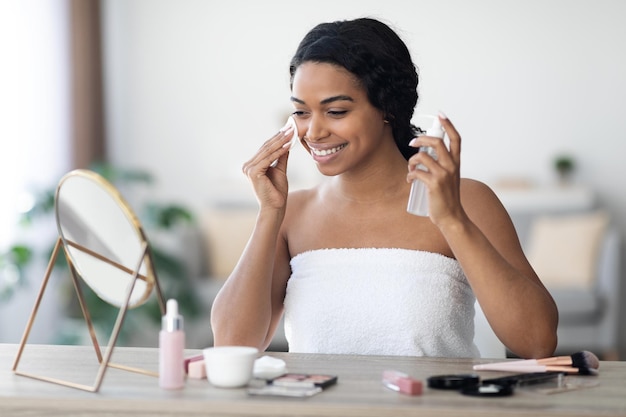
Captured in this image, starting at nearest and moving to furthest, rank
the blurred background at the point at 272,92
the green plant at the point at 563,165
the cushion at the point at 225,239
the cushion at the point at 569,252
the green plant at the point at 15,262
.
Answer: the green plant at the point at 15,262
the cushion at the point at 569,252
the cushion at the point at 225,239
the blurred background at the point at 272,92
the green plant at the point at 563,165

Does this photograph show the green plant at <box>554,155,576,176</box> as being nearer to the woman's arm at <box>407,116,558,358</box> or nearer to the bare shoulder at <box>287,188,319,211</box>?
the bare shoulder at <box>287,188,319,211</box>

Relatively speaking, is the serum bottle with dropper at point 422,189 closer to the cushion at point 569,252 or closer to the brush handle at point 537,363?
the brush handle at point 537,363

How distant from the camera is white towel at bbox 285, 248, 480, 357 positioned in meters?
1.71

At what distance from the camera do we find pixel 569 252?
4.93m

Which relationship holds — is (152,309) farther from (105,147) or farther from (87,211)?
(87,211)

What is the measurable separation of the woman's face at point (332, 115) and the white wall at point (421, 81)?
3703mm

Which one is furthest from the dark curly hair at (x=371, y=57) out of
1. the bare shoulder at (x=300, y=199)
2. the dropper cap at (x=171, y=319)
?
the dropper cap at (x=171, y=319)

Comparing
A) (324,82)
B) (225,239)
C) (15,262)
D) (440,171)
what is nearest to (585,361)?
(440,171)

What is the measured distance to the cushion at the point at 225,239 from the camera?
17.0 feet

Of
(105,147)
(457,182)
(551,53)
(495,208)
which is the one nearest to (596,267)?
(551,53)

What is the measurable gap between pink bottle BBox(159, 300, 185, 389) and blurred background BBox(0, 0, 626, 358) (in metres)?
3.72

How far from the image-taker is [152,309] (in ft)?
15.2

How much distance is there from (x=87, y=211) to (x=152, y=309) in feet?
10.8

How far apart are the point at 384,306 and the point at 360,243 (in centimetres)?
16
